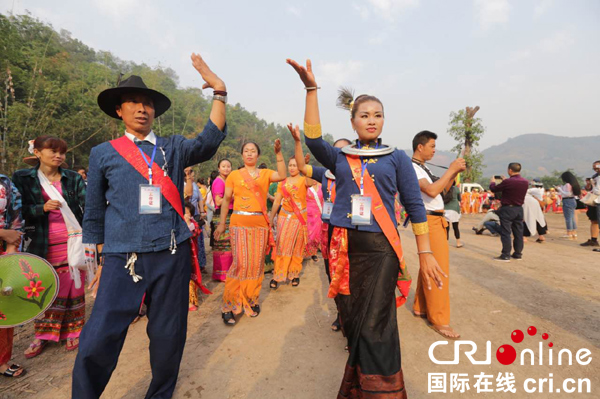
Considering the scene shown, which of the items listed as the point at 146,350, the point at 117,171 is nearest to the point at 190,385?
the point at 146,350

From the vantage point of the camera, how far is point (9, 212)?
2.58 metres

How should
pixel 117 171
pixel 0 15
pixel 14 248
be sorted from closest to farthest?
1. pixel 117 171
2. pixel 14 248
3. pixel 0 15

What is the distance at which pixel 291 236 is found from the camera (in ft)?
16.2

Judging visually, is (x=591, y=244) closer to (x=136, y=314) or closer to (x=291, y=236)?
(x=291, y=236)

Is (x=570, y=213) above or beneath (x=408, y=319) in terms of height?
above

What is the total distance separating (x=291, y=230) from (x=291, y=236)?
0.10 meters

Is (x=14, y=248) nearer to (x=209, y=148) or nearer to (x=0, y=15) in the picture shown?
(x=209, y=148)

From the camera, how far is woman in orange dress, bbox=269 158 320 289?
488 centimetres

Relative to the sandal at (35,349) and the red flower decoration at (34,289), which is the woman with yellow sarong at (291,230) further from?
the red flower decoration at (34,289)

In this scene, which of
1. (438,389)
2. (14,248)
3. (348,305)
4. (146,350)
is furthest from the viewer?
(146,350)

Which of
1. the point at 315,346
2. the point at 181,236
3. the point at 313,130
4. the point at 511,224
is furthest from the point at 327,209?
the point at 511,224

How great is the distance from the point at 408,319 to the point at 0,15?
28.2 m

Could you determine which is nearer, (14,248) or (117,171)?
(117,171)

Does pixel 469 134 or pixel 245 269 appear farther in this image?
pixel 469 134
